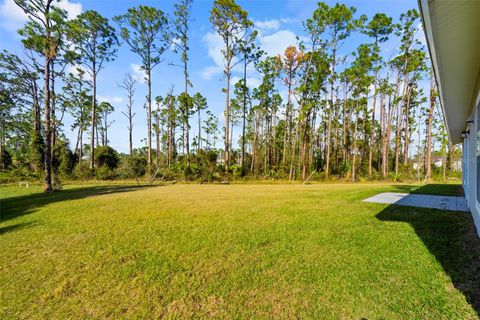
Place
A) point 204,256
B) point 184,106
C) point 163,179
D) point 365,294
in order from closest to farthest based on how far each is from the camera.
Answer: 1. point 365,294
2. point 204,256
3. point 163,179
4. point 184,106

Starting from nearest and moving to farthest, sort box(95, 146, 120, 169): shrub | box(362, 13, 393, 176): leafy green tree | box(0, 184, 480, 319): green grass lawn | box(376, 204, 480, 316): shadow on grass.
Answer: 1. box(0, 184, 480, 319): green grass lawn
2. box(376, 204, 480, 316): shadow on grass
3. box(362, 13, 393, 176): leafy green tree
4. box(95, 146, 120, 169): shrub

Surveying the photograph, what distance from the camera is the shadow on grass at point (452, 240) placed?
2.27 metres

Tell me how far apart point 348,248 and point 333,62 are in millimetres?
18092

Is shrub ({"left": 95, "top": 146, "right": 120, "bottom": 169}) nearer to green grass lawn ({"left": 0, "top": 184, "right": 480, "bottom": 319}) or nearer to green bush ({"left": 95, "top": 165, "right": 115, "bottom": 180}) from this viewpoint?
green bush ({"left": 95, "top": 165, "right": 115, "bottom": 180})

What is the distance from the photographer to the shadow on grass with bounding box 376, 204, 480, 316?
2271 mm

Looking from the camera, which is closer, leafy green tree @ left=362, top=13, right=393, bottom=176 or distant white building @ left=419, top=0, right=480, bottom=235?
distant white building @ left=419, top=0, right=480, bottom=235

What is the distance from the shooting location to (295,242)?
339 centimetres

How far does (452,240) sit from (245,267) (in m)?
3.18

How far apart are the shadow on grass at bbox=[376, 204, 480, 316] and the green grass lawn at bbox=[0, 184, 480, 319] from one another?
16 millimetres

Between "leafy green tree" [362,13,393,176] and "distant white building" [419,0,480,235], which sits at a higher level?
"leafy green tree" [362,13,393,176]

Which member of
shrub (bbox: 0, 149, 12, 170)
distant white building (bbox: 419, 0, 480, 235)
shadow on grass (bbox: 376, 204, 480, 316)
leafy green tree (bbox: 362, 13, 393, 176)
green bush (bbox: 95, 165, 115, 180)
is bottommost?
shadow on grass (bbox: 376, 204, 480, 316)

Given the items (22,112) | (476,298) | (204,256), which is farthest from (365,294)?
(22,112)

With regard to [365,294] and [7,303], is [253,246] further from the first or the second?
[7,303]

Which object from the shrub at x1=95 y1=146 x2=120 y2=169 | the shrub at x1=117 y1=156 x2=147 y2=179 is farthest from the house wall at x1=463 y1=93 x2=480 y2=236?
the shrub at x1=95 y1=146 x2=120 y2=169
